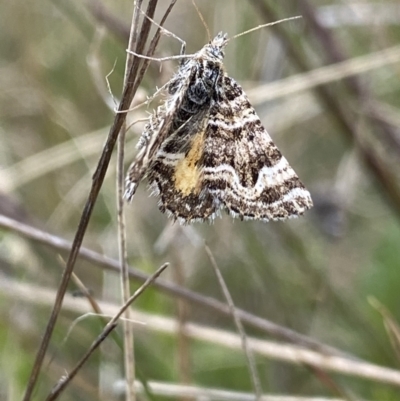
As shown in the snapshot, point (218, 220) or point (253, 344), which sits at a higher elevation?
point (218, 220)

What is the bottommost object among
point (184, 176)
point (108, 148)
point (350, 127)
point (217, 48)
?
point (108, 148)

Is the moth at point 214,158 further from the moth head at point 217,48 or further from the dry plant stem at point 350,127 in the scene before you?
the dry plant stem at point 350,127

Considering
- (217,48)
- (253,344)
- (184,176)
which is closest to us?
(184,176)

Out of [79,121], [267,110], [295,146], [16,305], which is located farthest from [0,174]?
[295,146]

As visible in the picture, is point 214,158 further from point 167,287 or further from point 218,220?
point 218,220

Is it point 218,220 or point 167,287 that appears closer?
point 167,287

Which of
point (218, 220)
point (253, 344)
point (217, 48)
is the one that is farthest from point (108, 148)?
point (218, 220)
